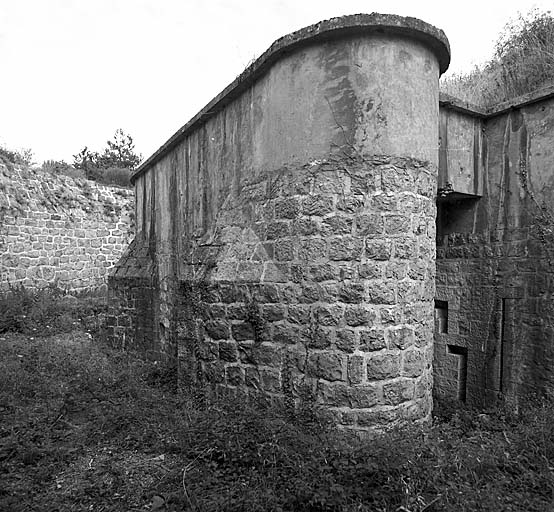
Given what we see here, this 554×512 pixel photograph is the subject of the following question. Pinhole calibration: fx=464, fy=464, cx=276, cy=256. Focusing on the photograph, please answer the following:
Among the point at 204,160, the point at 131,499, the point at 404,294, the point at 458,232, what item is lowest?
the point at 131,499

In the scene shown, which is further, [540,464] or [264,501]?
[540,464]

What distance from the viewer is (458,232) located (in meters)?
5.86

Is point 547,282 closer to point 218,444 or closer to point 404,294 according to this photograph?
point 404,294

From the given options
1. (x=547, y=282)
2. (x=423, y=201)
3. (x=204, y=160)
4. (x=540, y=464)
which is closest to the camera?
(x=540, y=464)

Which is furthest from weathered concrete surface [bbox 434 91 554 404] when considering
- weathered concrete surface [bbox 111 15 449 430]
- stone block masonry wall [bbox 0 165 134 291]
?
stone block masonry wall [bbox 0 165 134 291]

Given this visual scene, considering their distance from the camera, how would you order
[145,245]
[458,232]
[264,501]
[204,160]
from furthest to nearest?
[145,245]
[204,160]
[458,232]
[264,501]

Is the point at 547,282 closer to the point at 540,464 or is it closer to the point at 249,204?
the point at 540,464

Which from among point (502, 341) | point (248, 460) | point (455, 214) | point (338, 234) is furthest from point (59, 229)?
point (502, 341)

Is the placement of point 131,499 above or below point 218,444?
below

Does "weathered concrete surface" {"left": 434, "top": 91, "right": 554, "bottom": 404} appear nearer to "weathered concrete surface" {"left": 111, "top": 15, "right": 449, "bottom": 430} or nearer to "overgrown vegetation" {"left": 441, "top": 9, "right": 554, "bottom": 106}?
"overgrown vegetation" {"left": 441, "top": 9, "right": 554, "bottom": 106}

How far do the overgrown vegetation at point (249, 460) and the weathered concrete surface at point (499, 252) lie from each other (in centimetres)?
59

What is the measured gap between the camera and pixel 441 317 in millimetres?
6066

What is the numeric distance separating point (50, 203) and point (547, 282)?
12500 millimetres

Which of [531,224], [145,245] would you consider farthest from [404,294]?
[145,245]
